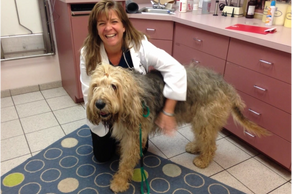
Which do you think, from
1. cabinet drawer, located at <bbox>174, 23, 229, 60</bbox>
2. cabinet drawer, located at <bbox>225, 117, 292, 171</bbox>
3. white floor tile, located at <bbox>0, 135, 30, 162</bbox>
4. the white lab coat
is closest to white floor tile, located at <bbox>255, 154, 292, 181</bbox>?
cabinet drawer, located at <bbox>225, 117, 292, 171</bbox>

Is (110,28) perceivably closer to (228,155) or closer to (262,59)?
(262,59)

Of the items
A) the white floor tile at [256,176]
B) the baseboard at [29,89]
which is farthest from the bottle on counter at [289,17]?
the baseboard at [29,89]

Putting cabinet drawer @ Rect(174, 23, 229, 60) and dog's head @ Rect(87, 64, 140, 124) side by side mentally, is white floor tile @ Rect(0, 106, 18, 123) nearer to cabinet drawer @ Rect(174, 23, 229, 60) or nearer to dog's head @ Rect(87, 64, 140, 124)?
dog's head @ Rect(87, 64, 140, 124)

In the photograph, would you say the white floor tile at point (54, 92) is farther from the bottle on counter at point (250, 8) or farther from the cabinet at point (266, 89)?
the bottle on counter at point (250, 8)

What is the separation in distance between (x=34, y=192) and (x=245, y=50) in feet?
6.13

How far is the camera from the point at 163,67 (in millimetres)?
1544

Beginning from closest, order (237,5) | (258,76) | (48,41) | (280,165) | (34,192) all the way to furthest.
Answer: (34,192) → (258,76) → (280,165) → (237,5) → (48,41)

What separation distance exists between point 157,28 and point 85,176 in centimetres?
166

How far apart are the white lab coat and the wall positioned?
160 cm

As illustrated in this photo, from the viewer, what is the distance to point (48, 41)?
2.91 m

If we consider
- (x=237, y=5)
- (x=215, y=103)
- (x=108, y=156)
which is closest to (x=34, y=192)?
(x=108, y=156)

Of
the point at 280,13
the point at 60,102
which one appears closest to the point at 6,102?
the point at 60,102

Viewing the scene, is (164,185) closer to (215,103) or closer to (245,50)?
(215,103)

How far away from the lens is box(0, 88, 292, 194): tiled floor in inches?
73.6
